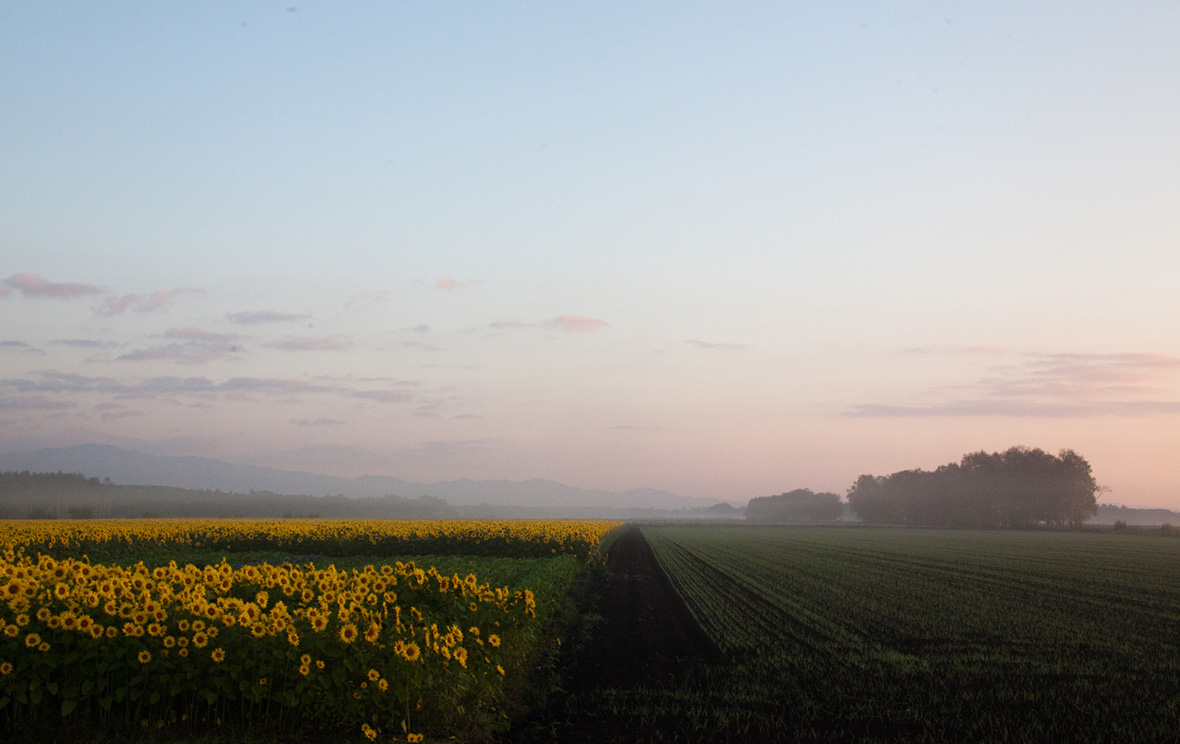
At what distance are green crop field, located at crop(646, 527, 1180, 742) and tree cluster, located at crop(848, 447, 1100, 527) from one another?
109 m

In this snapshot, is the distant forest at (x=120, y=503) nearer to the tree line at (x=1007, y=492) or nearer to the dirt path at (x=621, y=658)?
the dirt path at (x=621, y=658)

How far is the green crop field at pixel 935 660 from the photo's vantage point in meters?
9.96

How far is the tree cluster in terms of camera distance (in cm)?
12506

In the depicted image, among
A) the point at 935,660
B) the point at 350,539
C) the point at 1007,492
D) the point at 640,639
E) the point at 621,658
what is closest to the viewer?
the point at 935,660

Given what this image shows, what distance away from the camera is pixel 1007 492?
13025 cm

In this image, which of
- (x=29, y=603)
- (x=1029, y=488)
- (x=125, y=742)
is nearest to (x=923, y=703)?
(x=125, y=742)

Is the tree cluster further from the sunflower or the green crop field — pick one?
the sunflower

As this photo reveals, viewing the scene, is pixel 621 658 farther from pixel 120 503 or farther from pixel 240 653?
pixel 120 503

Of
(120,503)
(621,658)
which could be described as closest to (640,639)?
(621,658)

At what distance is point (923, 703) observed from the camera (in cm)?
1100

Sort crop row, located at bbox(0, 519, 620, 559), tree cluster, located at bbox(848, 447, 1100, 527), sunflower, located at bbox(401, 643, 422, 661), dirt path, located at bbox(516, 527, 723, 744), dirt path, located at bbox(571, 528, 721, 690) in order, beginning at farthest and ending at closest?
tree cluster, located at bbox(848, 447, 1100, 527) < crop row, located at bbox(0, 519, 620, 559) < dirt path, located at bbox(571, 528, 721, 690) < dirt path, located at bbox(516, 527, 723, 744) < sunflower, located at bbox(401, 643, 422, 661)

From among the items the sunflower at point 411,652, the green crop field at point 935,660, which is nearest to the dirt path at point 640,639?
the green crop field at point 935,660

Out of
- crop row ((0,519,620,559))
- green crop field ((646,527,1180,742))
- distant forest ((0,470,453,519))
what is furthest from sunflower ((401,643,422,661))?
distant forest ((0,470,453,519))

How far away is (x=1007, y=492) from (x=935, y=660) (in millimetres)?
132934
